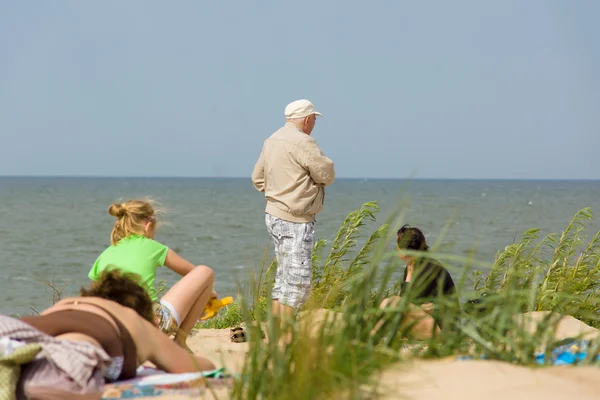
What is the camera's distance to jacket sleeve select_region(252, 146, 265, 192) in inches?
236

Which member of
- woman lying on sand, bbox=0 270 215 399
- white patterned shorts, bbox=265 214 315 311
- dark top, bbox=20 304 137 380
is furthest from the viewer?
white patterned shorts, bbox=265 214 315 311

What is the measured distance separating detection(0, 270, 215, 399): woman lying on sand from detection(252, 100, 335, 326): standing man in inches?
80.7

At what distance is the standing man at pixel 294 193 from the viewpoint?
5707 millimetres

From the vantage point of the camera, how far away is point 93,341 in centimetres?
329

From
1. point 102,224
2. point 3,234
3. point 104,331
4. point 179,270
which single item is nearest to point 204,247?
point 3,234

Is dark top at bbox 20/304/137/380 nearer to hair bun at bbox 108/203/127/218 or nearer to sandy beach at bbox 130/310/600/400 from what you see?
sandy beach at bbox 130/310/600/400

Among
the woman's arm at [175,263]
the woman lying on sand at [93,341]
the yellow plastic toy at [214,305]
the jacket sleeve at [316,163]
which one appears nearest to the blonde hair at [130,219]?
the woman's arm at [175,263]

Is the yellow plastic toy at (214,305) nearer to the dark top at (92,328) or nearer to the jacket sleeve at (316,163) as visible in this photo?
the jacket sleeve at (316,163)

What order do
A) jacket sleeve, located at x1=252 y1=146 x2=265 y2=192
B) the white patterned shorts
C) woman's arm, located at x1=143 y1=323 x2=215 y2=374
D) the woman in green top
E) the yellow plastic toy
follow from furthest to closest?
1. jacket sleeve, located at x1=252 y1=146 x2=265 y2=192
2. the white patterned shorts
3. the yellow plastic toy
4. the woman in green top
5. woman's arm, located at x1=143 y1=323 x2=215 y2=374

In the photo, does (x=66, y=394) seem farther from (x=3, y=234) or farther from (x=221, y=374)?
(x=3, y=234)

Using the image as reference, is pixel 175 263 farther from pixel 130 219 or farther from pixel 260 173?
pixel 260 173

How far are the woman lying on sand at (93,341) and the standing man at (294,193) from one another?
80.7 inches

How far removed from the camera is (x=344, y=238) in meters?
7.17

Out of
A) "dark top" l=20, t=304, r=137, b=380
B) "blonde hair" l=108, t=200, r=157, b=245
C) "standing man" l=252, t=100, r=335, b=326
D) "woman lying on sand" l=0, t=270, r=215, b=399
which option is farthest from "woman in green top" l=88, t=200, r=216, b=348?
"dark top" l=20, t=304, r=137, b=380
